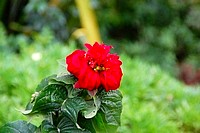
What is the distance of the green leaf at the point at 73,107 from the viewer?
1922 mm

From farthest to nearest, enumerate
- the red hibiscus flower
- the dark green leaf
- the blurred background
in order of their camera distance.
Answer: the blurred background → the dark green leaf → the red hibiscus flower

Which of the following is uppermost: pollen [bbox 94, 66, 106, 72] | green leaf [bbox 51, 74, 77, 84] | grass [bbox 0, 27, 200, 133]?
pollen [bbox 94, 66, 106, 72]

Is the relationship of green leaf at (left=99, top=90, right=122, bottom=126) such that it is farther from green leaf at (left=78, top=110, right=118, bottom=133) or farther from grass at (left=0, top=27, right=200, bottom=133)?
grass at (left=0, top=27, right=200, bottom=133)

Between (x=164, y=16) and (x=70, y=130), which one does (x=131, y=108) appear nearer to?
(x=70, y=130)

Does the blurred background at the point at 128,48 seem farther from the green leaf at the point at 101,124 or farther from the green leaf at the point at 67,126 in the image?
the green leaf at the point at 101,124

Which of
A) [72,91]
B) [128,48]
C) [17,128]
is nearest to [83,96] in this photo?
[72,91]

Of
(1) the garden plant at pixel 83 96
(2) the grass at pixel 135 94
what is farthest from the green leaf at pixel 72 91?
(2) the grass at pixel 135 94

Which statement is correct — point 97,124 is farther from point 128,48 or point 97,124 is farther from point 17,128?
point 128,48

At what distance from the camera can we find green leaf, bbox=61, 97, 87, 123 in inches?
75.7

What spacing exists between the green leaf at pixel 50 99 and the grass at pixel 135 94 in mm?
872

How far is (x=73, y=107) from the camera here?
6.32 ft

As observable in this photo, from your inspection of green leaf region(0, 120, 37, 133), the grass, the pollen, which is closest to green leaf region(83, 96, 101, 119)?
the pollen

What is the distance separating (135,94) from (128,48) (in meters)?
2.70

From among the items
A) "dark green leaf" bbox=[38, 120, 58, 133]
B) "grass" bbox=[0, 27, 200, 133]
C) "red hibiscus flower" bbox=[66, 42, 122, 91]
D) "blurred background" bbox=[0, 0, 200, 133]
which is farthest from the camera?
"blurred background" bbox=[0, 0, 200, 133]
